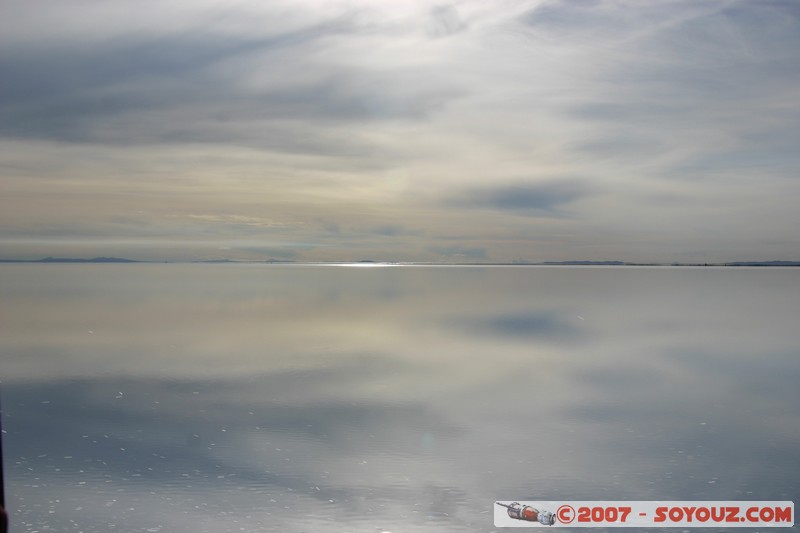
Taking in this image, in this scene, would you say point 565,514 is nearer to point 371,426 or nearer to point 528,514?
point 528,514

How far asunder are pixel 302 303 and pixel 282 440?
202 feet

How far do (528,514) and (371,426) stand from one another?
309 inches

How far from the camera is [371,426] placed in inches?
839

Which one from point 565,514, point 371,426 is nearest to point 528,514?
point 565,514

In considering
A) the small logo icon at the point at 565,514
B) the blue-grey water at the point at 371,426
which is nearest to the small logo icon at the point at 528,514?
the small logo icon at the point at 565,514

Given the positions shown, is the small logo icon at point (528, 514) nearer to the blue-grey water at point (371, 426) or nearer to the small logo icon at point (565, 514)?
the small logo icon at point (565, 514)

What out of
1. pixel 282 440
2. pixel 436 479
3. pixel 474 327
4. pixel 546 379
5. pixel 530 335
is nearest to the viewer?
pixel 436 479

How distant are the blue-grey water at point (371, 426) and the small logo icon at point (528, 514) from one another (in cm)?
78

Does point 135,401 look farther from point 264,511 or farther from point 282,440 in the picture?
point 264,511

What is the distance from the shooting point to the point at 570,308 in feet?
252

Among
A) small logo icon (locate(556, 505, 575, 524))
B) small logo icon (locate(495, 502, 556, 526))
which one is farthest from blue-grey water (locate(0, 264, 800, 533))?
small logo icon (locate(495, 502, 556, 526))

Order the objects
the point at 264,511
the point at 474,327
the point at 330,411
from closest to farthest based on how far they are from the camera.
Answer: the point at 264,511
the point at 330,411
the point at 474,327

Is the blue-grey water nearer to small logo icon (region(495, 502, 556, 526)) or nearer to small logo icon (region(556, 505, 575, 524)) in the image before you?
small logo icon (region(556, 505, 575, 524))

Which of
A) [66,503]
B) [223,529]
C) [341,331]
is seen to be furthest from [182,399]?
[341,331]
